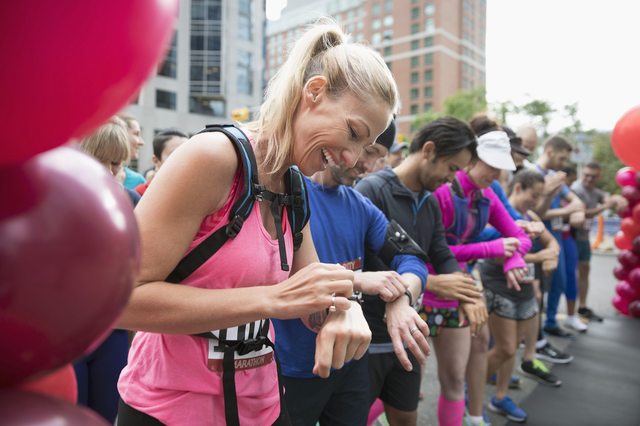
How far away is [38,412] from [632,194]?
7.31 meters

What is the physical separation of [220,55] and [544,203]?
28792 mm

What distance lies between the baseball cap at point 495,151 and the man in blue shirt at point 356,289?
4.03 feet

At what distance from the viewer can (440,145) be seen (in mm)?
2467

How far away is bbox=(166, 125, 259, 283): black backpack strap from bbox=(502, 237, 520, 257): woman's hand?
7.25 ft

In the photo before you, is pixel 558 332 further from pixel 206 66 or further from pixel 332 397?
pixel 206 66

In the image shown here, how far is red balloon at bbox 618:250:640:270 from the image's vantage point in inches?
243

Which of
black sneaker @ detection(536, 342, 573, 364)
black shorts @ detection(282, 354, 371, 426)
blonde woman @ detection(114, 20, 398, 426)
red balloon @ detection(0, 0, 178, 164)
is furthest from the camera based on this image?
black sneaker @ detection(536, 342, 573, 364)

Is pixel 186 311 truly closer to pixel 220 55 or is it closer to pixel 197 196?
pixel 197 196

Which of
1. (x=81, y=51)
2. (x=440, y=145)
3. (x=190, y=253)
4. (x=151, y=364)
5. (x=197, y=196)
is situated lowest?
(x=151, y=364)

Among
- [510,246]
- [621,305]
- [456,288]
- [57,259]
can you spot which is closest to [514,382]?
[510,246]

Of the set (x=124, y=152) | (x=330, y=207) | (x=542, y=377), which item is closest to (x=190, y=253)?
(x=330, y=207)

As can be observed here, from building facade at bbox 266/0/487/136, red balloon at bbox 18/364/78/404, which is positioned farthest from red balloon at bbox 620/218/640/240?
building facade at bbox 266/0/487/136

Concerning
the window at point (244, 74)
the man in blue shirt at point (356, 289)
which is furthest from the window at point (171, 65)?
the man in blue shirt at point (356, 289)

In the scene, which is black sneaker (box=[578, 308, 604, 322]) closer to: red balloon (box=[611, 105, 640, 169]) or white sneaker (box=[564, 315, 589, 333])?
white sneaker (box=[564, 315, 589, 333])
